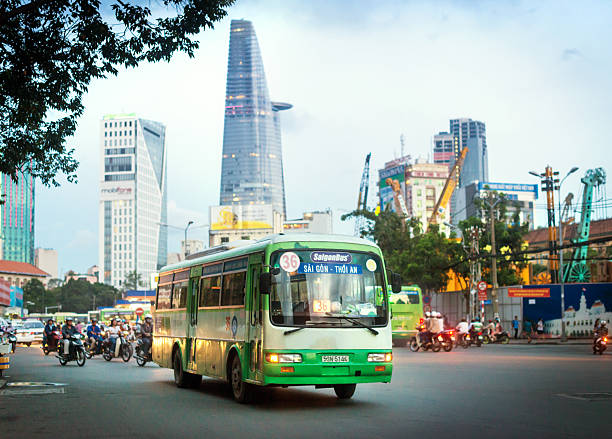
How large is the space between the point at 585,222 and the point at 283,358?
52.6 metres

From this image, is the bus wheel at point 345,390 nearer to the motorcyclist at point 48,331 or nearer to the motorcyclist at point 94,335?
the motorcyclist at point 94,335

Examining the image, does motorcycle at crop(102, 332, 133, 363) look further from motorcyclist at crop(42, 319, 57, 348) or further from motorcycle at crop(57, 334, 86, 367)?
motorcyclist at crop(42, 319, 57, 348)

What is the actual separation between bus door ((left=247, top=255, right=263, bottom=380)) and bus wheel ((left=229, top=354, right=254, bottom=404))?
1.56ft

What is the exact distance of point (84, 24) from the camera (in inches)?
529

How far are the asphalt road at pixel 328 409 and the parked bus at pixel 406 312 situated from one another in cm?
2279

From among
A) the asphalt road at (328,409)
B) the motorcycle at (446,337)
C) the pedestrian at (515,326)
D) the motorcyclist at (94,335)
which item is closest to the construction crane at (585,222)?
the pedestrian at (515,326)

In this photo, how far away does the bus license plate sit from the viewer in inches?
501

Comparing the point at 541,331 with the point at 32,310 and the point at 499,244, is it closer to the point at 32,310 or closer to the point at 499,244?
the point at 499,244

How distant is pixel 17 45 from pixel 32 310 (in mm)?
156093

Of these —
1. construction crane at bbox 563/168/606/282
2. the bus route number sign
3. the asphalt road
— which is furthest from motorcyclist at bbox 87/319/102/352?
construction crane at bbox 563/168/606/282

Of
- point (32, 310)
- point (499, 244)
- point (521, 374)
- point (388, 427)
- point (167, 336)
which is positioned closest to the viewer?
point (388, 427)

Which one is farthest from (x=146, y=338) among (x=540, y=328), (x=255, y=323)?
(x=540, y=328)

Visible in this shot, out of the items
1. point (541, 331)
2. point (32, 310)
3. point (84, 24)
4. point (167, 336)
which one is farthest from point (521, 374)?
point (32, 310)

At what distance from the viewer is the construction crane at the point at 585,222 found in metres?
59.4
